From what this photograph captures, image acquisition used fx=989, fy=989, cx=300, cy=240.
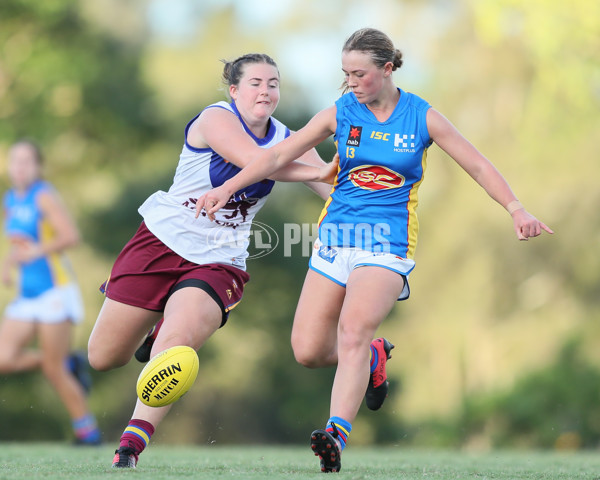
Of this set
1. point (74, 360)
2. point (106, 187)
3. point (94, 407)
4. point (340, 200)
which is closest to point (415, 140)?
point (340, 200)

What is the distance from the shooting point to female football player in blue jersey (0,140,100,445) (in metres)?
8.19

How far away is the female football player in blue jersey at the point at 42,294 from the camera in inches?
322

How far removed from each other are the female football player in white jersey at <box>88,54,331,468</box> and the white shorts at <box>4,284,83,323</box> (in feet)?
9.38

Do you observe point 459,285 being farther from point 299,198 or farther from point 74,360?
point 74,360

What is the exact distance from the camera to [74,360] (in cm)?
848

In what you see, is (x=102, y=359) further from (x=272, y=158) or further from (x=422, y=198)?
(x=422, y=198)

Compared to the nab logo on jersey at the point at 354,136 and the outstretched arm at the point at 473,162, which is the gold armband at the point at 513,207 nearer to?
the outstretched arm at the point at 473,162

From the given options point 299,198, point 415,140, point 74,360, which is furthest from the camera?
point 299,198

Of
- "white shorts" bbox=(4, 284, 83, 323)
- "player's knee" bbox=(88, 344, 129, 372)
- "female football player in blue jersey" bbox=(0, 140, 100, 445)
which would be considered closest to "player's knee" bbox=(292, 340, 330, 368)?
"player's knee" bbox=(88, 344, 129, 372)

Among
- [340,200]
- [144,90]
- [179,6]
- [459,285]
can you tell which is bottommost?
[340,200]

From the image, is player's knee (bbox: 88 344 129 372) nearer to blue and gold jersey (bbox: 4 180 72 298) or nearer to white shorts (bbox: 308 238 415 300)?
white shorts (bbox: 308 238 415 300)

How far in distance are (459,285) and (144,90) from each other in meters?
7.36

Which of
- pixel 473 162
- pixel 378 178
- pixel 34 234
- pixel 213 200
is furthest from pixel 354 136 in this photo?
pixel 34 234

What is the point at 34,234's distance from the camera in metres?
8.48
